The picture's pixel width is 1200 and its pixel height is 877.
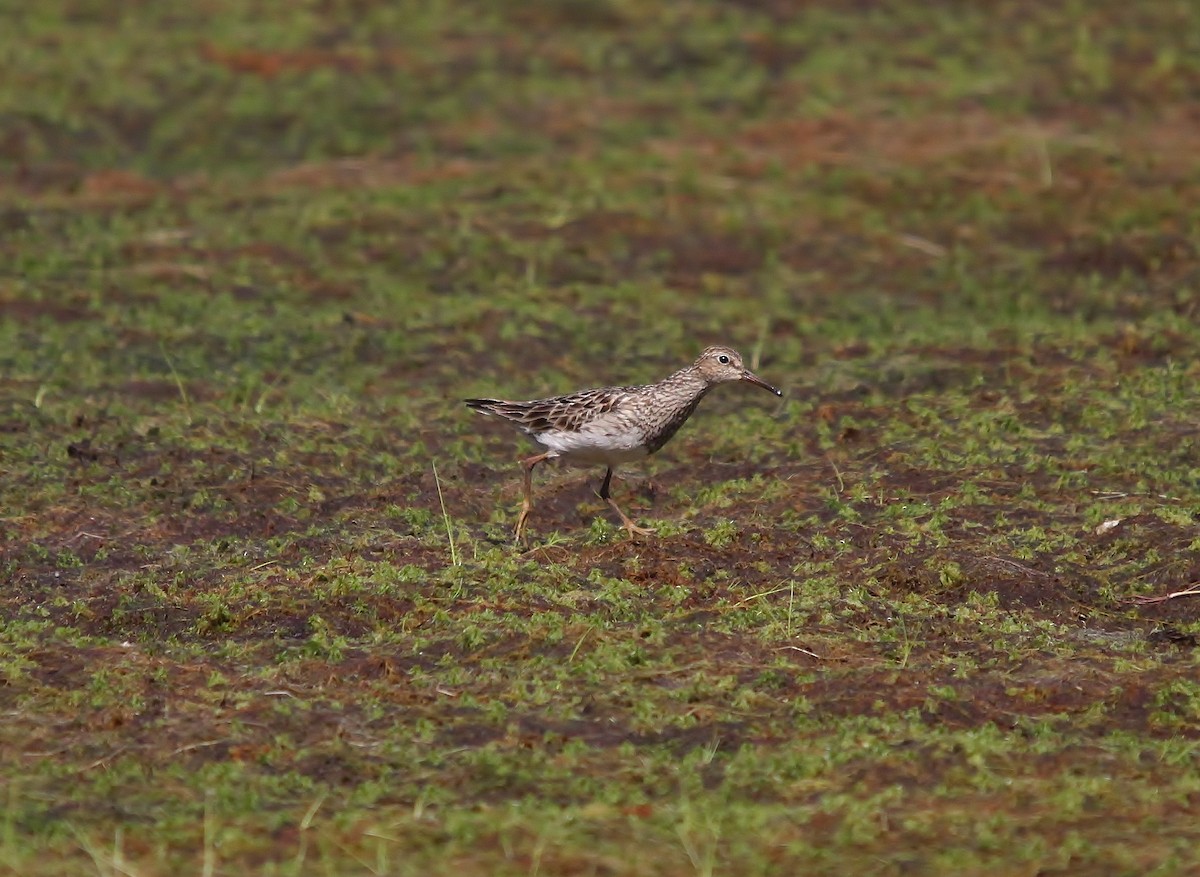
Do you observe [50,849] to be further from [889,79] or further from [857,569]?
[889,79]

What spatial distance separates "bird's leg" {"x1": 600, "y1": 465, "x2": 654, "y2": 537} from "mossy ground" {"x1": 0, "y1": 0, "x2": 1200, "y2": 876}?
0.26 feet

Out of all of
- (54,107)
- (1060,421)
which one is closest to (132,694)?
(1060,421)

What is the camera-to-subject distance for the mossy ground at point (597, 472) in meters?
7.14

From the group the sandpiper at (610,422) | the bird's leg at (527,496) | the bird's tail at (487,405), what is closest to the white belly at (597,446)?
the sandpiper at (610,422)

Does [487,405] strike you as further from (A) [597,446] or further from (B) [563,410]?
(A) [597,446]

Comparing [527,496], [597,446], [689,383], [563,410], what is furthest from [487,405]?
[689,383]

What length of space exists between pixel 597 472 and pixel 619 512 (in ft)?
4.30

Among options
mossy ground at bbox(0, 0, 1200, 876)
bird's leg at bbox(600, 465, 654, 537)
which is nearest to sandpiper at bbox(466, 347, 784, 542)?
bird's leg at bbox(600, 465, 654, 537)

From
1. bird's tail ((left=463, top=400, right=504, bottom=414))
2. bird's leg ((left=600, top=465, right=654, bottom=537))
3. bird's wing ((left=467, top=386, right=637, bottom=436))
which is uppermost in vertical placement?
bird's wing ((left=467, top=386, right=637, bottom=436))

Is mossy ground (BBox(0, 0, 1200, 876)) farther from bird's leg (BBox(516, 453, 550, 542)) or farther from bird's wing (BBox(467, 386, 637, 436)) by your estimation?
bird's wing (BBox(467, 386, 637, 436))

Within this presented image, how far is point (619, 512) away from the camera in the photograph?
9.63 metres

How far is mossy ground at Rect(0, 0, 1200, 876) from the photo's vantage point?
23.4ft

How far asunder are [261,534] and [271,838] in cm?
334

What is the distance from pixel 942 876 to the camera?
6.57 metres
